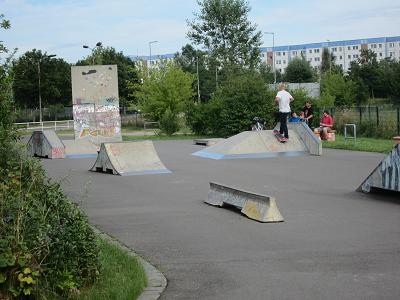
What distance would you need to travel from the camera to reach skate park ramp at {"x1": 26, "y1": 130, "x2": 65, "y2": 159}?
23.7m

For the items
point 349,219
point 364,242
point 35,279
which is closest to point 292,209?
point 349,219

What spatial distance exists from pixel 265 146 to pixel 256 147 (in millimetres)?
386

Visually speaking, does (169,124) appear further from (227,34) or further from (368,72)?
(368,72)

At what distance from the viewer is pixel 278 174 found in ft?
51.7

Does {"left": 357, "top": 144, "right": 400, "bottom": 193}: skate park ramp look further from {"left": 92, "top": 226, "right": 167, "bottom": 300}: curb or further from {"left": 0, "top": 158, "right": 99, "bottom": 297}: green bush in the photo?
{"left": 0, "top": 158, "right": 99, "bottom": 297}: green bush

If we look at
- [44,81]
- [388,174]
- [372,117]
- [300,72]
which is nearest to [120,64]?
[44,81]

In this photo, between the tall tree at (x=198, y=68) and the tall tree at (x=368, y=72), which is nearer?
the tall tree at (x=198, y=68)

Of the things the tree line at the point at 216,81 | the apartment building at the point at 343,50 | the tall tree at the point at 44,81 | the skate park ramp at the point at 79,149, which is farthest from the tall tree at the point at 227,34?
the apartment building at the point at 343,50

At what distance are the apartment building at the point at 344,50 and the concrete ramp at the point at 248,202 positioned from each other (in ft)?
437

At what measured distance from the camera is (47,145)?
23953 mm

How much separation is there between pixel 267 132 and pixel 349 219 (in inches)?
527

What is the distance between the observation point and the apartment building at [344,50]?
5807 inches

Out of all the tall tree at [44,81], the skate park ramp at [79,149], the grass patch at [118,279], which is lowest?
the skate park ramp at [79,149]

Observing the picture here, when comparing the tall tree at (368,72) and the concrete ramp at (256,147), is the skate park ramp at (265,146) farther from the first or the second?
the tall tree at (368,72)
